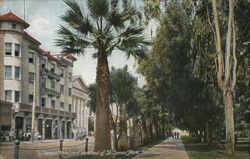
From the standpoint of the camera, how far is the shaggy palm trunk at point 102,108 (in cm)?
1848

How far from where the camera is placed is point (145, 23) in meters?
17.7

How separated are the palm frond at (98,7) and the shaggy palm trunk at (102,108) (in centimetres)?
201

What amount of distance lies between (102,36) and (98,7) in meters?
1.46

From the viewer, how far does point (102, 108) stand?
18797 millimetres

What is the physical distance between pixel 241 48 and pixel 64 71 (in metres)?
8.53

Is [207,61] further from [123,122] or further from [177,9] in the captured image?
[123,122]

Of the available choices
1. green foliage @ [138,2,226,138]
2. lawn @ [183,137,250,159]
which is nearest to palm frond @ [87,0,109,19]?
green foliage @ [138,2,226,138]

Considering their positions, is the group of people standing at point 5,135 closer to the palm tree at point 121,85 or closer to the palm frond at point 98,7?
the palm frond at point 98,7

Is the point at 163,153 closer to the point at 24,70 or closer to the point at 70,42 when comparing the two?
the point at 70,42

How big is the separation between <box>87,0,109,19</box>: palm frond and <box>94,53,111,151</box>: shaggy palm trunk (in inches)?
79.3

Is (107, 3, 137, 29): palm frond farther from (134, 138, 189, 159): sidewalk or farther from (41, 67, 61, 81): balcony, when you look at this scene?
(134, 138, 189, 159): sidewalk

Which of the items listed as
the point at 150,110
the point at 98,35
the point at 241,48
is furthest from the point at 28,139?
the point at 150,110

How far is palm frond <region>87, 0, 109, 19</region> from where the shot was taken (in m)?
17.2

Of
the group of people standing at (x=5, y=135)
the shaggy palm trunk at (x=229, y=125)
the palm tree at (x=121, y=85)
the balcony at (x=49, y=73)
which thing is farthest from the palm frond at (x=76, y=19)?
the palm tree at (x=121, y=85)
